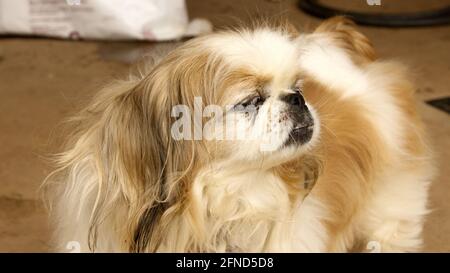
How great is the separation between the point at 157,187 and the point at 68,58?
7.38 feet

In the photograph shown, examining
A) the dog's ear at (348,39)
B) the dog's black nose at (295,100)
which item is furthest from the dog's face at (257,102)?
the dog's ear at (348,39)

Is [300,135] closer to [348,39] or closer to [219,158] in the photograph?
[219,158]

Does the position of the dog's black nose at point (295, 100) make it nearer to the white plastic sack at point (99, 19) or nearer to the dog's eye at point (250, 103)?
the dog's eye at point (250, 103)

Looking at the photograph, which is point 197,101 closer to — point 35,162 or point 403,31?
point 35,162

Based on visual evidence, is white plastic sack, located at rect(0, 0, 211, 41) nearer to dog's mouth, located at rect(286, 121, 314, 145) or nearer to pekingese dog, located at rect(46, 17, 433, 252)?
pekingese dog, located at rect(46, 17, 433, 252)

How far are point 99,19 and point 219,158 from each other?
2342 millimetres

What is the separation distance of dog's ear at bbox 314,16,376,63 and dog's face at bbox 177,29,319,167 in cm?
49

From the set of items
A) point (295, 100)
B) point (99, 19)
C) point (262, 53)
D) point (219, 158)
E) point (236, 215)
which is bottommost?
point (236, 215)

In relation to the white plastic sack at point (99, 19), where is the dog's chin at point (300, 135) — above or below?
below

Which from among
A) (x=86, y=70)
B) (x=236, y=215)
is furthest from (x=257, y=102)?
(x=86, y=70)

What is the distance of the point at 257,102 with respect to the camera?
155 centimetres

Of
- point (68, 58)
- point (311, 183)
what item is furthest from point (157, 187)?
point (68, 58)

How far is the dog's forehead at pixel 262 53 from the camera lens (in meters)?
1.55

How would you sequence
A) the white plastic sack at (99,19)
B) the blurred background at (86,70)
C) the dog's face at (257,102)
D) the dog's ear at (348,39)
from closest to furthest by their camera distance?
the dog's face at (257,102) → the dog's ear at (348,39) → the blurred background at (86,70) → the white plastic sack at (99,19)
